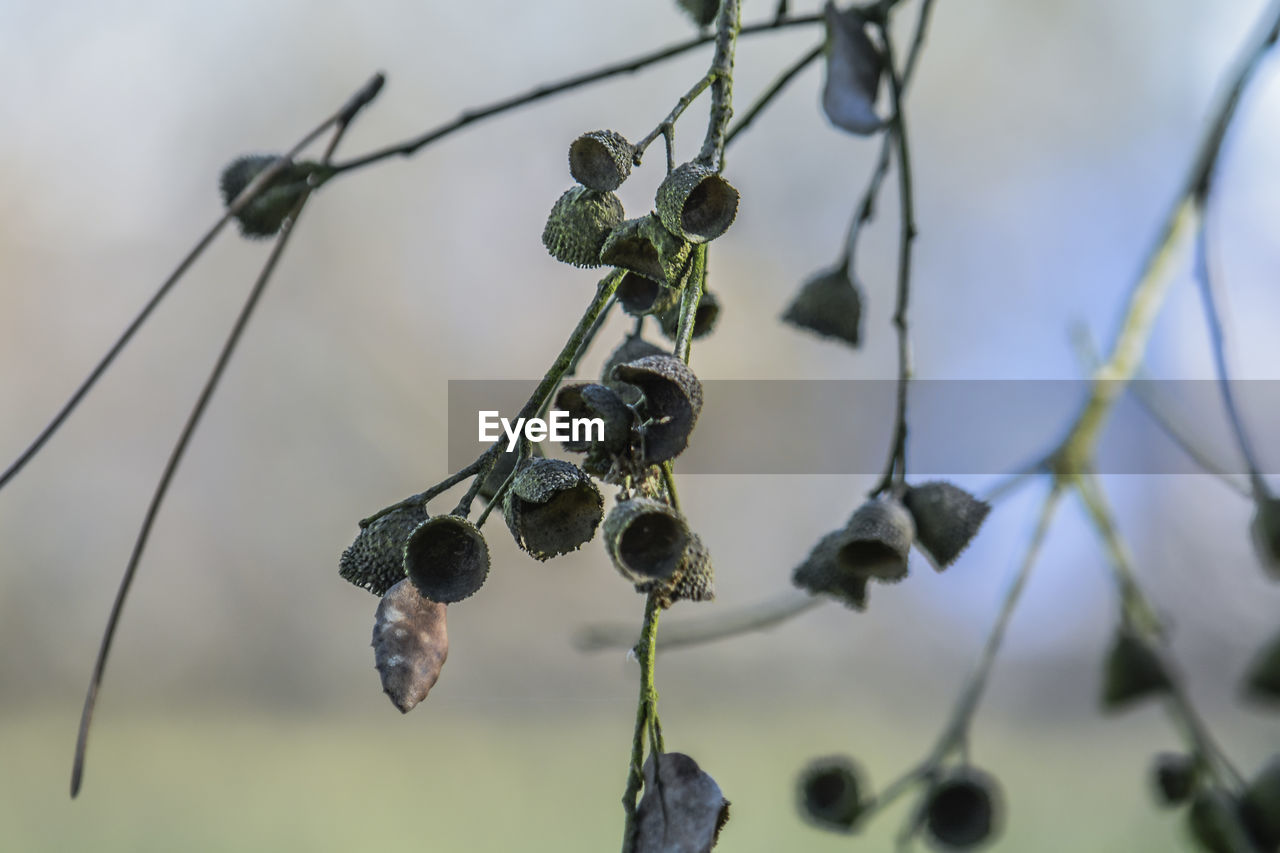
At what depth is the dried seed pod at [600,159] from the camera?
29 cm

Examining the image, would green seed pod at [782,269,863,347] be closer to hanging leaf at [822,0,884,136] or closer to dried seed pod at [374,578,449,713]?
hanging leaf at [822,0,884,136]

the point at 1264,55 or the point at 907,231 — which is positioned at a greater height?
the point at 1264,55

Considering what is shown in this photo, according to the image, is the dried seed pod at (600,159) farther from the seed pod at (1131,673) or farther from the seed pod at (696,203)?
the seed pod at (1131,673)

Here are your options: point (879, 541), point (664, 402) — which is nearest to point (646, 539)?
point (664, 402)

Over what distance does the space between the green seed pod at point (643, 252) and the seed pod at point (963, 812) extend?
1.01 feet

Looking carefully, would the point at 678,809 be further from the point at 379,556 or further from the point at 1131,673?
the point at 1131,673

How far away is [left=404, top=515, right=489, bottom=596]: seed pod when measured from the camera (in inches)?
10.9

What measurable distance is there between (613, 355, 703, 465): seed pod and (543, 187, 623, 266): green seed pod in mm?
58

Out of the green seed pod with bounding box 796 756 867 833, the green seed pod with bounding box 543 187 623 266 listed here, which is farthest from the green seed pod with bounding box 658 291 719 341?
the green seed pod with bounding box 796 756 867 833

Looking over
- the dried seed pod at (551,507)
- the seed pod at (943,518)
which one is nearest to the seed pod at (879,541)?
the seed pod at (943,518)

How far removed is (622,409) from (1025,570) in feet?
1.19

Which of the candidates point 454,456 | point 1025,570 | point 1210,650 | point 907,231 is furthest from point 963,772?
point 1210,650

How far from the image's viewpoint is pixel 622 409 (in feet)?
0.88

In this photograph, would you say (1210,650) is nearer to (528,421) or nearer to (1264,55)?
(1264,55)
